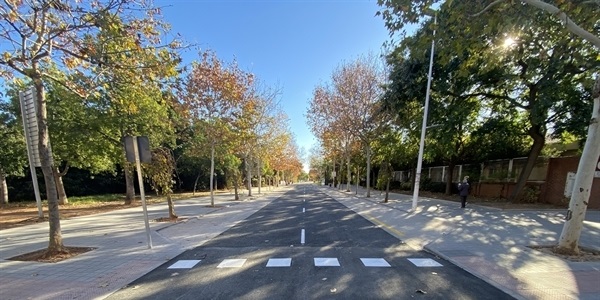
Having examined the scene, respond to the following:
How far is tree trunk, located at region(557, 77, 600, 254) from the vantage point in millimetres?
7105

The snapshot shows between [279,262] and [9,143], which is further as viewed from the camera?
[9,143]

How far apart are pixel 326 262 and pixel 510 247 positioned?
494 cm

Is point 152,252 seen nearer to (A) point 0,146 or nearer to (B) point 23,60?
(B) point 23,60

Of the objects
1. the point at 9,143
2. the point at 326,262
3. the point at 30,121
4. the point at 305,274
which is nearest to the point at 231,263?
the point at 305,274

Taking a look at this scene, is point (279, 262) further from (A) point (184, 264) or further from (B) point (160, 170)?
(B) point (160, 170)

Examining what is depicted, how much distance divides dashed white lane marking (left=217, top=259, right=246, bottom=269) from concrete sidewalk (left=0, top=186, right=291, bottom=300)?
1370 millimetres

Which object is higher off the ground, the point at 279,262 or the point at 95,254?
the point at 279,262

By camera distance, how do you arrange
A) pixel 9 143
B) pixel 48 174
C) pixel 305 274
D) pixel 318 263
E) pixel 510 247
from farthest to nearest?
pixel 9 143, pixel 510 247, pixel 48 174, pixel 318 263, pixel 305 274

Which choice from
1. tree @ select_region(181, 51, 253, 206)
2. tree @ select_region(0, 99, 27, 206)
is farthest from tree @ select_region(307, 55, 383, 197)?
tree @ select_region(0, 99, 27, 206)

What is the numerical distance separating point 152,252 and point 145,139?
9.17 ft

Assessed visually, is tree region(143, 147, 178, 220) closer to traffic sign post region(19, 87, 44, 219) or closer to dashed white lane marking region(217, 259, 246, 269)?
traffic sign post region(19, 87, 44, 219)

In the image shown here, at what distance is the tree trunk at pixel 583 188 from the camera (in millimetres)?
7105

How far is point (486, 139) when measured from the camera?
23.3 metres

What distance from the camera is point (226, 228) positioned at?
11.4m
